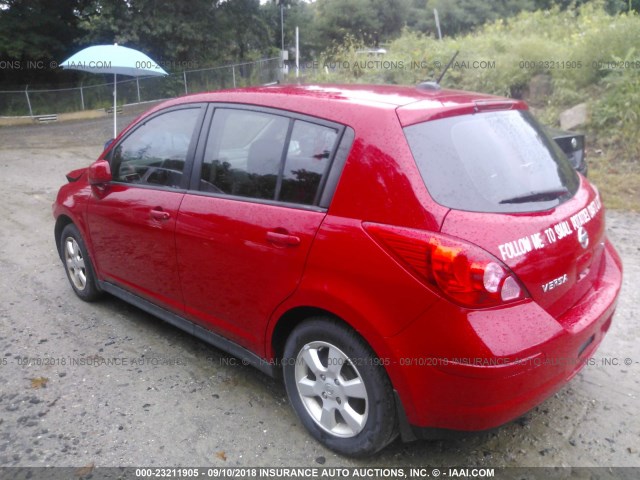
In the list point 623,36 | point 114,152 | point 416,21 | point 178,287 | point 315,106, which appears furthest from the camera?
point 416,21

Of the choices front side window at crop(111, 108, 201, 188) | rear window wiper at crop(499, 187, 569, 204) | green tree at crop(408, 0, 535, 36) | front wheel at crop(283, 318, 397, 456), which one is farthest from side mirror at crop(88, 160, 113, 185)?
green tree at crop(408, 0, 535, 36)

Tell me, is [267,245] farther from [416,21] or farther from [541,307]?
[416,21]

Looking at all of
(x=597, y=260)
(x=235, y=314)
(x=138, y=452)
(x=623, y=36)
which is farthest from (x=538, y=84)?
(x=138, y=452)

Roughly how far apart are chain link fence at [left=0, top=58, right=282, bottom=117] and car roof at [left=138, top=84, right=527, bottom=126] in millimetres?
20242

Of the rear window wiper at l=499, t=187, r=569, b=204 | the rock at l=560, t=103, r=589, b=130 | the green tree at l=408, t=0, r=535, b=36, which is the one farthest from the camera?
the green tree at l=408, t=0, r=535, b=36

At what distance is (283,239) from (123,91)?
21237 mm

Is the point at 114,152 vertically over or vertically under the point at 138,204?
over

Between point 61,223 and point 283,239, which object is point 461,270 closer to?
point 283,239

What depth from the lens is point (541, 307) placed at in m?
2.38

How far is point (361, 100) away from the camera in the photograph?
2.73 m

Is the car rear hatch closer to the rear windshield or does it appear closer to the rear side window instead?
the rear windshield

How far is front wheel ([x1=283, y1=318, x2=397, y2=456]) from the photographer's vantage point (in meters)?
2.50

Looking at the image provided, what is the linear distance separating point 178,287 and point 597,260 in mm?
2416

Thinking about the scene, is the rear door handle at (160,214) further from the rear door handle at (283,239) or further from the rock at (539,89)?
the rock at (539,89)
